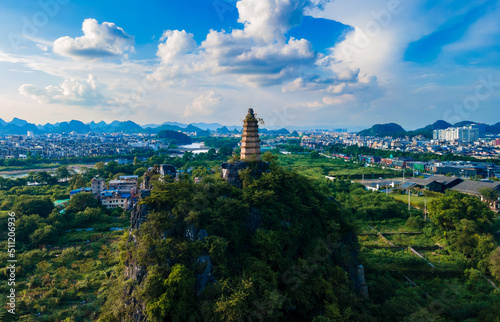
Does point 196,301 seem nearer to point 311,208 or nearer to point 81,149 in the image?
point 311,208

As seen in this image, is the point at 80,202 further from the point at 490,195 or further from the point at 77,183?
the point at 490,195

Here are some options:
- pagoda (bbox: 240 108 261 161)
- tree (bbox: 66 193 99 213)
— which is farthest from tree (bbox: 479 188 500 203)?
tree (bbox: 66 193 99 213)

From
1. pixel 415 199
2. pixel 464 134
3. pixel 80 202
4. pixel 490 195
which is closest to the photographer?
pixel 80 202

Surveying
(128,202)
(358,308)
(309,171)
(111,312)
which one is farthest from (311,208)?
(309,171)

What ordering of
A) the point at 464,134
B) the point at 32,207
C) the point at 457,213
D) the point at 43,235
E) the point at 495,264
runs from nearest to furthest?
1. the point at 495,264
2. the point at 457,213
3. the point at 43,235
4. the point at 32,207
5. the point at 464,134

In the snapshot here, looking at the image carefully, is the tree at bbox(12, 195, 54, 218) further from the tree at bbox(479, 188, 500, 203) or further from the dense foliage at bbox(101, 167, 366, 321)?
the tree at bbox(479, 188, 500, 203)

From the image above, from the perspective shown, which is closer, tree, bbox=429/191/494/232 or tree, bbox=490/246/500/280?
tree, bbox=490/246/500/280

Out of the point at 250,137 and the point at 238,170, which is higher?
the point at 250,137

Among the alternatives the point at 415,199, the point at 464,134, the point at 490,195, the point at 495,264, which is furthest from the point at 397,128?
the point at 495,264
